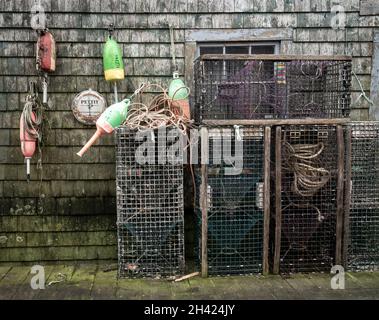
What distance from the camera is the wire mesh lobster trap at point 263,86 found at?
4508 millimetres

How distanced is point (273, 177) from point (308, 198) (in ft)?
1.29

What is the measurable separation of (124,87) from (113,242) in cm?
169

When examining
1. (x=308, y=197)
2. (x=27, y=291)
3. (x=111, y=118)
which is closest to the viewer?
(x=27, y=291)

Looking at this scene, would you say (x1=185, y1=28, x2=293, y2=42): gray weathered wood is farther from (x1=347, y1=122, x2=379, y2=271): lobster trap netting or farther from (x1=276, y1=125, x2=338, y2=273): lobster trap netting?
(x1=347, y1=122, x2=379, y2=271): lobster trap netting

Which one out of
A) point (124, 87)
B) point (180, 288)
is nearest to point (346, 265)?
point (180, 288)

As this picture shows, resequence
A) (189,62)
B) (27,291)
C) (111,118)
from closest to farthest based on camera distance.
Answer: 1. (27,291)
2. (111,118)
3. (189,62)

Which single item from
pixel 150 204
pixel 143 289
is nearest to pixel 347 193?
pixel 150 204

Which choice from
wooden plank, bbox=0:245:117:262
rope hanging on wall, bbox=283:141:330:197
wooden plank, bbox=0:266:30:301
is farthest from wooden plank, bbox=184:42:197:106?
wooden plank, bbox=0:266:30:301

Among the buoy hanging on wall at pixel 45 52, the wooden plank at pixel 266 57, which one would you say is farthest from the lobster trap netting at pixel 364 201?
the buoy hanging on wall at pixel 45 52

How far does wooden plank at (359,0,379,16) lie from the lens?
5.07 metres

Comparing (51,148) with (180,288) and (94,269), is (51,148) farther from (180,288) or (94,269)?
(180,288)

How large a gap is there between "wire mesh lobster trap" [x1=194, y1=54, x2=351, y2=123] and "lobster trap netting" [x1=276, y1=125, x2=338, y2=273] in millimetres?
245

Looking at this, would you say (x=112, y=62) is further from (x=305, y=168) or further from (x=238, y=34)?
(x=305, y=168)

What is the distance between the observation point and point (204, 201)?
14.8ft
